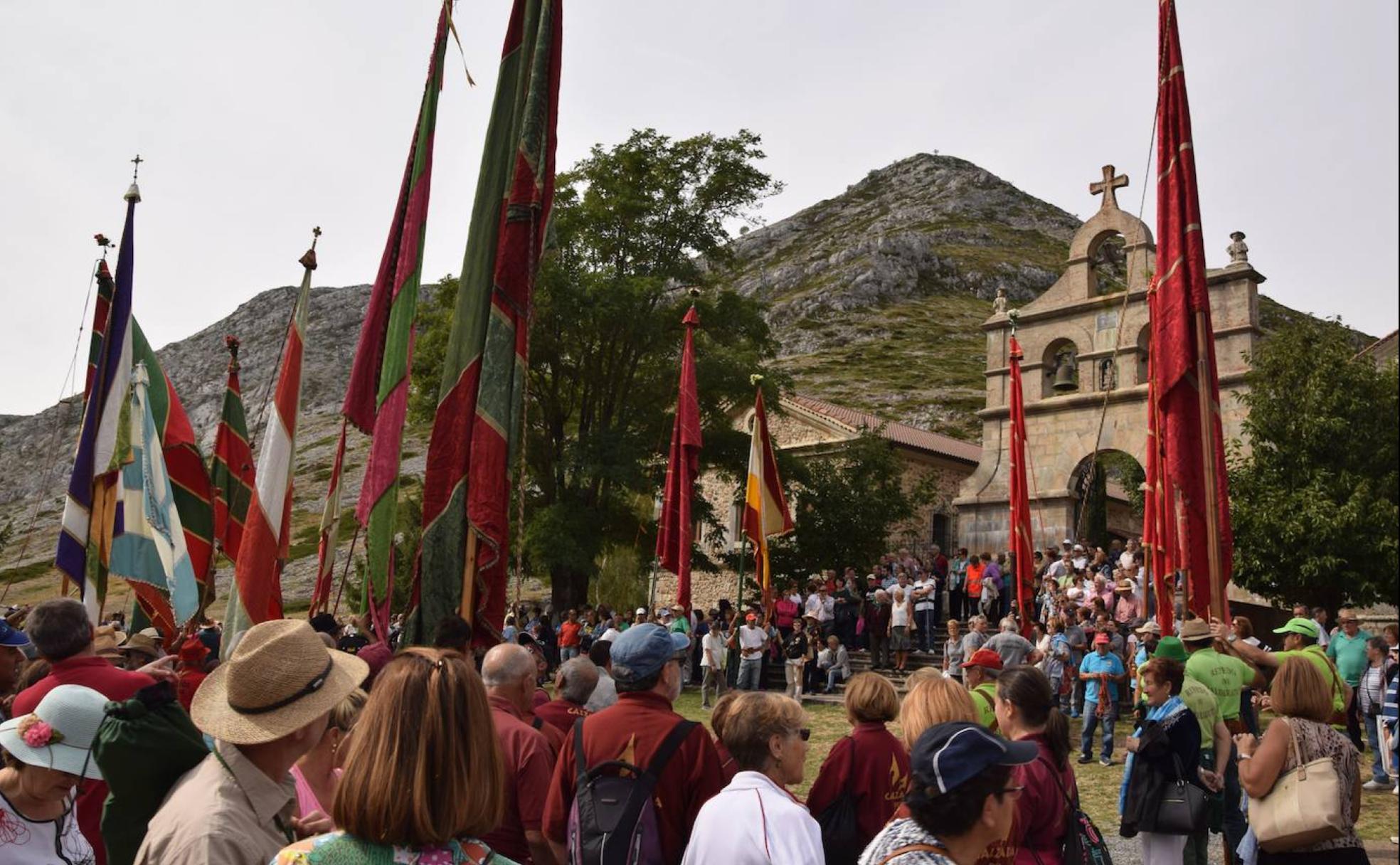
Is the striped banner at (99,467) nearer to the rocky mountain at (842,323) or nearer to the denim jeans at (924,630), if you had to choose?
the denim jeans at (924,630)

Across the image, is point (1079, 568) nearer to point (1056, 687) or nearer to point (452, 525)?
point (1056, 687)

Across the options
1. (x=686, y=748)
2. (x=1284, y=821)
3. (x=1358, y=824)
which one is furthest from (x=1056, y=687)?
(x=686, y=748)

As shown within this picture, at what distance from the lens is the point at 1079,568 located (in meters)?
20.3

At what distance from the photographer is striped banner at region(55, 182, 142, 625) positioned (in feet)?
33.3

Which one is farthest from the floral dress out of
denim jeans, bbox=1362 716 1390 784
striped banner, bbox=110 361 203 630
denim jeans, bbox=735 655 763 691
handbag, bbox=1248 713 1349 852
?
denim jeans, bbox=735 655 763 691

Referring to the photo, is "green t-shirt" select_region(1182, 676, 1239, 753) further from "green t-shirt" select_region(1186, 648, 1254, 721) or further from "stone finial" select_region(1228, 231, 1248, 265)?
"stone finial" select_region(1228, 231, 1248, 265)

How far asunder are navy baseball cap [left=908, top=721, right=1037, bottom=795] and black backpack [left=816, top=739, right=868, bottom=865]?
70.9 inches

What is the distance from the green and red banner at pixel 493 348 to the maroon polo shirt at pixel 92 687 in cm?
162

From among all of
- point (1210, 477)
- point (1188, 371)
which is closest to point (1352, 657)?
point (1210, 477)

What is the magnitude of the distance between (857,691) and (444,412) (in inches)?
116

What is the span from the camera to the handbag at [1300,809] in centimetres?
485

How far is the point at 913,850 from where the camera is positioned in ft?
9.13

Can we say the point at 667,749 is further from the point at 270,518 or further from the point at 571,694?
the point at 270,518

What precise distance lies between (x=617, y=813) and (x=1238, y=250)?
2646cm
